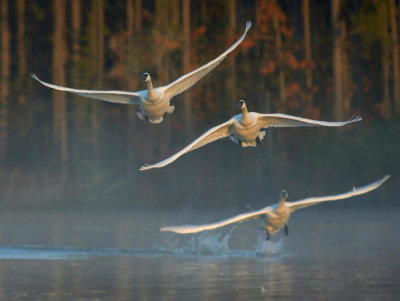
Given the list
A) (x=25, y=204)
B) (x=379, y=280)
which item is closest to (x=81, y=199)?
(x=25, y=204)

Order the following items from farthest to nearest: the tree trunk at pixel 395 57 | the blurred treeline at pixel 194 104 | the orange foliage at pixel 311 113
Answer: the tree trunk at pixel 395 57 → the orange foliage at pixel 311 113 → the blurred treeline at pixel 194 104

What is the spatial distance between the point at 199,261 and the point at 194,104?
31.9 metres

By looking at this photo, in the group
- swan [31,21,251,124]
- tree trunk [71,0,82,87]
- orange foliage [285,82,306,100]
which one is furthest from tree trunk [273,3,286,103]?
swan [31,21,251,124]

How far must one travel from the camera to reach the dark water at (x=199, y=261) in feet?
58.6

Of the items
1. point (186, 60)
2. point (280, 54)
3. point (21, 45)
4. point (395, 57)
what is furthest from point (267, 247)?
point (21, 45)

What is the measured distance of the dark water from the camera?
17.9 meters

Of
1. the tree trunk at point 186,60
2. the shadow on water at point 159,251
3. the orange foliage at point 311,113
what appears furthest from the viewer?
the orange foliage at point 311,113

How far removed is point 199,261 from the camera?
22.1m

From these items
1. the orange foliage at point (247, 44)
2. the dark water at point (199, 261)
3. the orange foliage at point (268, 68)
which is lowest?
the dark water at point (199, 261)

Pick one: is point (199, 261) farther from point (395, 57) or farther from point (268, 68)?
point (395, 57)

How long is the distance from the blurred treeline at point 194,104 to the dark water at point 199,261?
600 centimetres

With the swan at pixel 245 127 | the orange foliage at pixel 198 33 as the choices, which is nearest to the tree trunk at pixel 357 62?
the orange foliage at pixel 198 33

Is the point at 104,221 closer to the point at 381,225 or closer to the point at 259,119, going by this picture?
the point at 381,225

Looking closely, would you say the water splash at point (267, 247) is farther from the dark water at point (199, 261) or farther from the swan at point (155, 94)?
the swan at point (155, 94)
